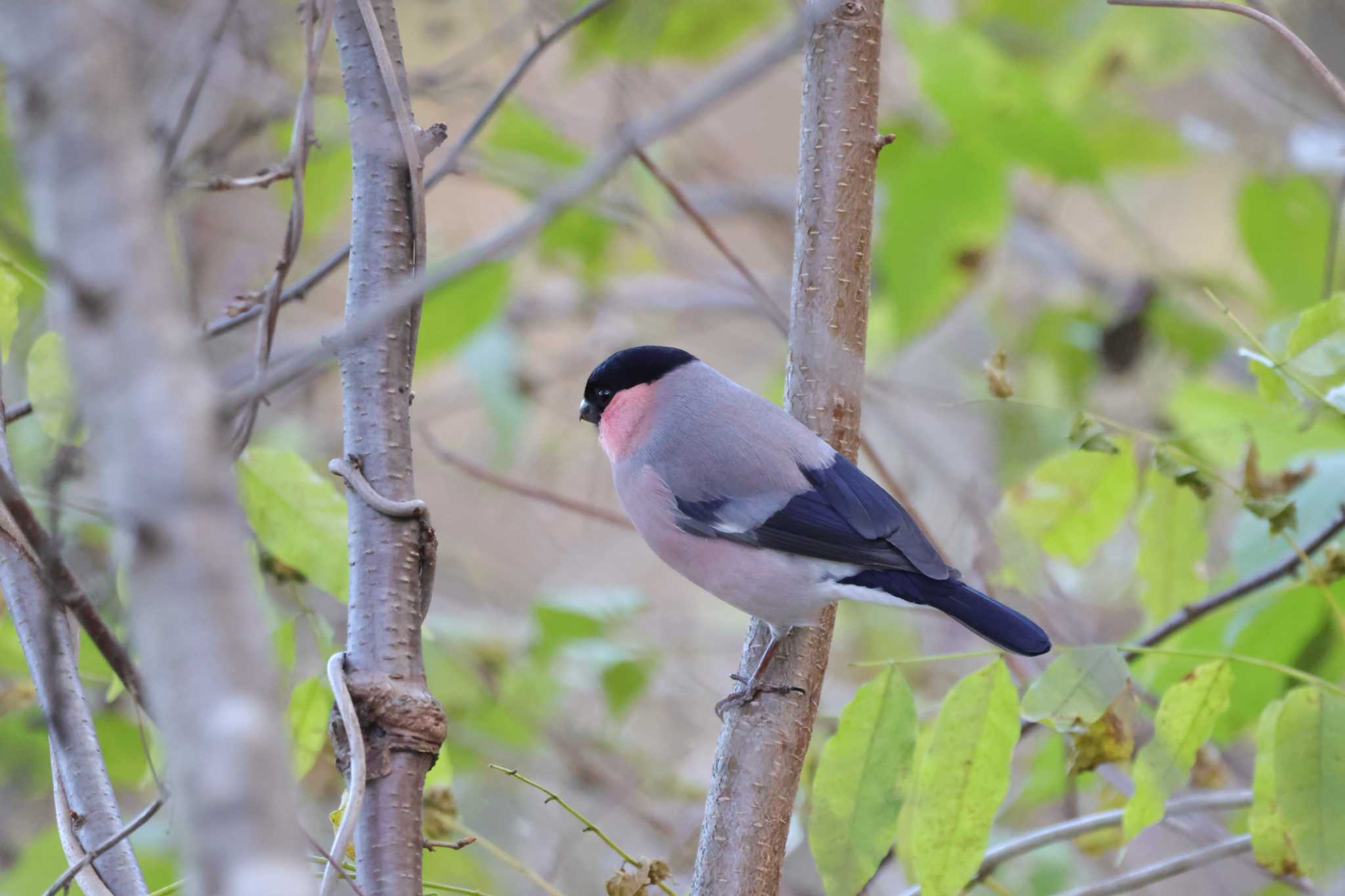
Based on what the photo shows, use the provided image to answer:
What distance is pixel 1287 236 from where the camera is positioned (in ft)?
6.55

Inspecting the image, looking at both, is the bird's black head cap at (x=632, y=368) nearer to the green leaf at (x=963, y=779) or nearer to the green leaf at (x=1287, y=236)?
the green leaf at (x=963, y=779)

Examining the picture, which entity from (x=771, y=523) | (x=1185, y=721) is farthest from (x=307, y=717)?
(x=1185, y=721)

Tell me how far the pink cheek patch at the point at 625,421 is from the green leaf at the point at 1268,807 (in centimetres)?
91

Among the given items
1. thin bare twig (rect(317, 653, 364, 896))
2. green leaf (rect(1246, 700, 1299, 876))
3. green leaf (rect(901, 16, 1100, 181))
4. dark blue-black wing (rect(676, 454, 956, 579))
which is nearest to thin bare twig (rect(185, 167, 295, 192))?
thin bare twig (rect(317, 653, 364, 896))

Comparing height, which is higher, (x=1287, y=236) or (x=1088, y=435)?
(x=1287, y=236)

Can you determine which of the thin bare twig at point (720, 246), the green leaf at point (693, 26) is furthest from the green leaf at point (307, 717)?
the green leaf at point (693, 26)

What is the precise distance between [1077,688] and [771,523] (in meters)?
0.51

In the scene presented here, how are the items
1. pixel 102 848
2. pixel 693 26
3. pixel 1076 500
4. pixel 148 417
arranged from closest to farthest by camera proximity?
pixel 148 417 < pixel 102 848 < pixel 1076 500 < pixel 693 26

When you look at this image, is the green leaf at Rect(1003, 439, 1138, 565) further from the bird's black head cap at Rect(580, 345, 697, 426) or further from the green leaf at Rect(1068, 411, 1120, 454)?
the bird's black head cap at Rect(580, 345, 697, 426)

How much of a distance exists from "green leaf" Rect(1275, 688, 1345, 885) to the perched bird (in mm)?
227

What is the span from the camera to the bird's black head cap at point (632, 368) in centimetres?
179

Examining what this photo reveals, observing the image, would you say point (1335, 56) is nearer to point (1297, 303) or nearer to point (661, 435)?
point (1297, 303)

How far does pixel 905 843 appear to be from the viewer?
4.85 ft

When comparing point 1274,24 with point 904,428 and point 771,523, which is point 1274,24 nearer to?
point 771,523
